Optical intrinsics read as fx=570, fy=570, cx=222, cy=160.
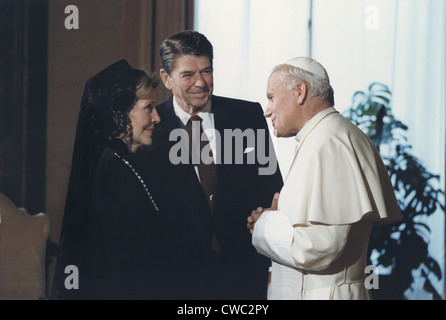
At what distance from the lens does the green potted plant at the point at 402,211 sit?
3951 millimetres

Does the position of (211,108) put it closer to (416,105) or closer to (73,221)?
(73,221)

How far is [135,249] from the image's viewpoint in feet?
10.2

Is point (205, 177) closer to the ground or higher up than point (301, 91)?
closer to the ground

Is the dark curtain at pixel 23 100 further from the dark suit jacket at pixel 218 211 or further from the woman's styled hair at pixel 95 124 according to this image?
the dark suit jacket at pixel 218 211

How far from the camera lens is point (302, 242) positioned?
2527mm

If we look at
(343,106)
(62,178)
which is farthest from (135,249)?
(343,106)

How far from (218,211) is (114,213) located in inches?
22.4

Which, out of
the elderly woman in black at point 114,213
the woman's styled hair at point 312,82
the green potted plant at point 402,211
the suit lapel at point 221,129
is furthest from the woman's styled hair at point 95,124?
the green potted plant at point 402,211

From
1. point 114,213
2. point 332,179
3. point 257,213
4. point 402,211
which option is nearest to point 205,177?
point 257,213

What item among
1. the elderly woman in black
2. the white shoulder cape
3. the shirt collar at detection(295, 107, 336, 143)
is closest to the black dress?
the elderly woman in black

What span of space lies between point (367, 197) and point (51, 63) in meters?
1.88

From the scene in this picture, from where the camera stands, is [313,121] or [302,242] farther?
[313,121]

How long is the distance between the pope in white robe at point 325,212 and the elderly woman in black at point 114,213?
0.66m

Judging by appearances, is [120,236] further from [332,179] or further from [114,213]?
[332,179]
